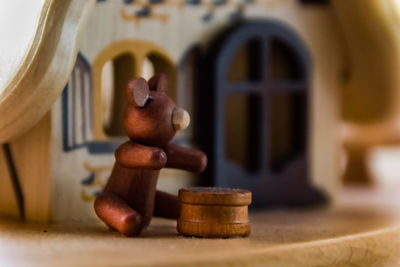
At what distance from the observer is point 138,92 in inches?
33.4

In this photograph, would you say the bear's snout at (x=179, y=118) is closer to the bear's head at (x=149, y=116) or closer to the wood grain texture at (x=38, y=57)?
the bear's head at (x=149, y=116)

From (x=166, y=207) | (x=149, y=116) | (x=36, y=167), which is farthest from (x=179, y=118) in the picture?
(x=36, y=167)

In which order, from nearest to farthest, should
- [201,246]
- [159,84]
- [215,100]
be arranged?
[201,246], [159,84], [215,100]

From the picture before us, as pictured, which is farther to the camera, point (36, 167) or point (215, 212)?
point (36, 167)

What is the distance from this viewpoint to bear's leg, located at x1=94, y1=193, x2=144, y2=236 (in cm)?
85

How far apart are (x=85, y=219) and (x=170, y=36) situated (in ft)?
0.96

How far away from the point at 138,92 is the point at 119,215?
14 cm

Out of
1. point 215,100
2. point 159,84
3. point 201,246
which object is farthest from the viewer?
point 215,100

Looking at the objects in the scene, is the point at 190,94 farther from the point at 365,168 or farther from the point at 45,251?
the point at 365,168

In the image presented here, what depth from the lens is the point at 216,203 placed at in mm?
835

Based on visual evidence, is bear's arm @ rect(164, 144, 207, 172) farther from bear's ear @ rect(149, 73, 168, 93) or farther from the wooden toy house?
the wooden toy house

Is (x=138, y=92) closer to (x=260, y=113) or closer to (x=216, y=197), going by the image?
(x=216, y=197)

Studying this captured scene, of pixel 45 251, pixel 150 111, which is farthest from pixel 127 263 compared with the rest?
pixel 150 111

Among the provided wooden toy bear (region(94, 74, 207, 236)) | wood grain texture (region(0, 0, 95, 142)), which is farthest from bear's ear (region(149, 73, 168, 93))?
wood grain texture (region(0, 0, 95, 142))
